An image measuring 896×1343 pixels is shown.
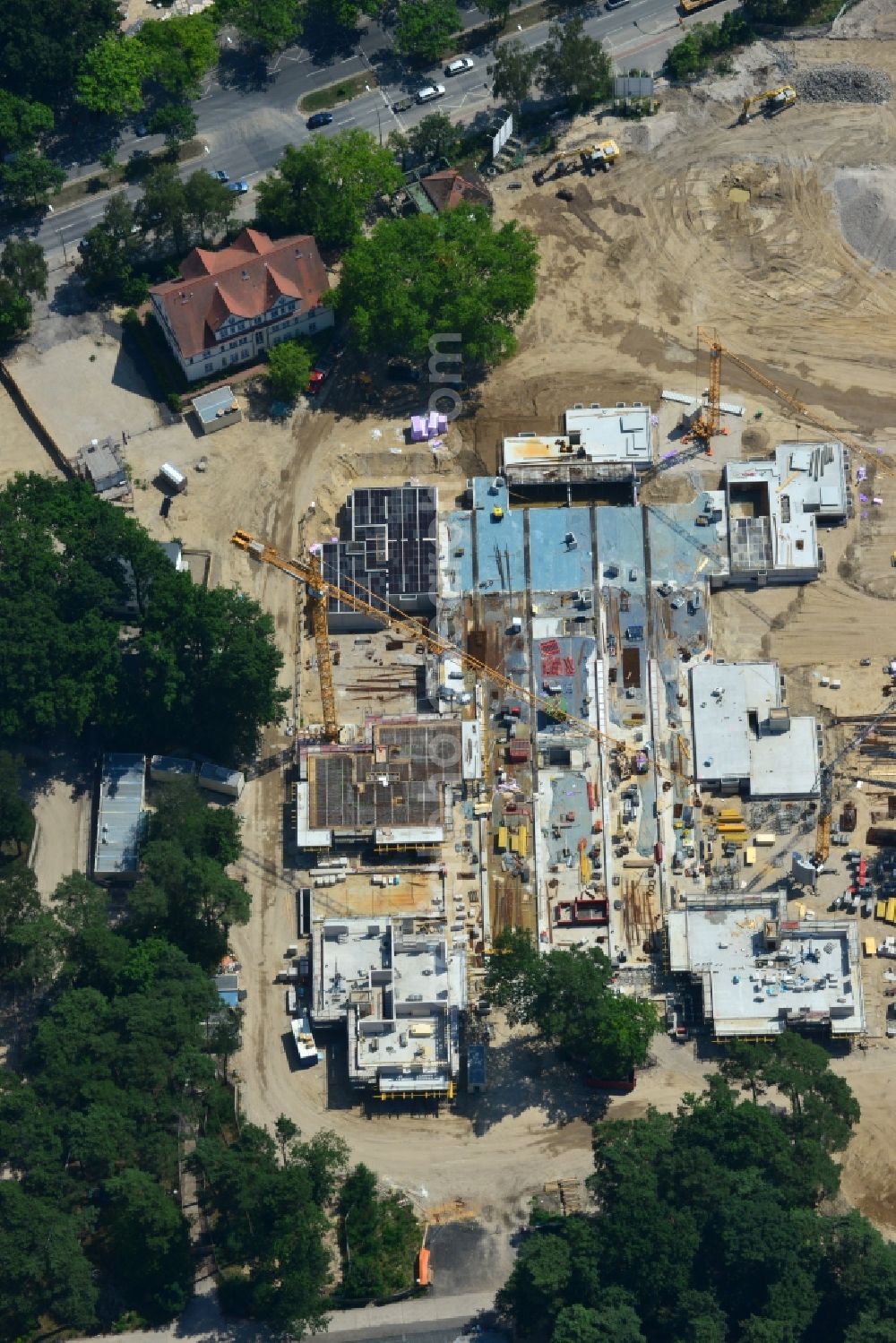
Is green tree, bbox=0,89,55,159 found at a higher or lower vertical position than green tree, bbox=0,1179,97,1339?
higher

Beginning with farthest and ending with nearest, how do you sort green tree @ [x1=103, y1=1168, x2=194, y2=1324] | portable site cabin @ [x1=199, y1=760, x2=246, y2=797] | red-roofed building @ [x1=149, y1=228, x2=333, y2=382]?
red-roofed building @ [x1=149, y1=228, x2=333, y2=382]
portable site cabin @ [x1=199, y1=760, x2=246, y2=797]
green tree @ [x1=103, y1=1168, x2=194, y2=1324]

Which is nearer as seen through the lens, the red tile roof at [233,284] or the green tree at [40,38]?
the red tile roof at [233,284]

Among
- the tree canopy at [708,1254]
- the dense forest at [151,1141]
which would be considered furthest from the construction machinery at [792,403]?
the dense forest at [151,1141]

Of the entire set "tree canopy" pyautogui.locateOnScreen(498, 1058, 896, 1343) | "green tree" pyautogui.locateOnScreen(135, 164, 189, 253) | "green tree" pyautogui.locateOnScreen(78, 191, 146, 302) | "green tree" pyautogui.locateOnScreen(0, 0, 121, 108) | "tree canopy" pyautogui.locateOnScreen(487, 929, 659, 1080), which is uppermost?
"green tree" pyautogui.locateOnScreen(0, 0, 121, 108)

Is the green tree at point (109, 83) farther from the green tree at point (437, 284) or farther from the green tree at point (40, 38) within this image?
the green tree at point (437, 284)

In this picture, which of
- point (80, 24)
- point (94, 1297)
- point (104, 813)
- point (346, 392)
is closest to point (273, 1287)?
point (94, 1297)

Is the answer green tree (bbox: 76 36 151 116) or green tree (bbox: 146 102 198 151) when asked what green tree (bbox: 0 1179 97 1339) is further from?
green tree (bbox: 76 36 151 116)

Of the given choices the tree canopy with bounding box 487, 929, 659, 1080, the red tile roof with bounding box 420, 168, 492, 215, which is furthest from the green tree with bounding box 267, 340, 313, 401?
the tree canopy with bounding box 487, 929, 659, 1080

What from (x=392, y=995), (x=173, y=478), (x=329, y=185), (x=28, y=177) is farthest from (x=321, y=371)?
(x=392, y=995)
